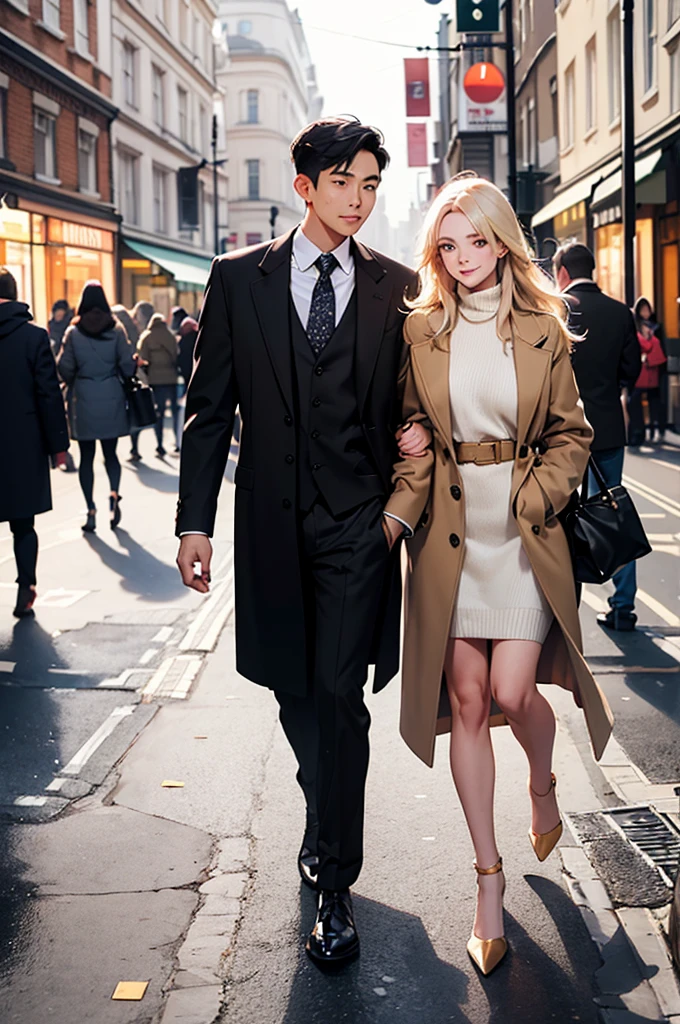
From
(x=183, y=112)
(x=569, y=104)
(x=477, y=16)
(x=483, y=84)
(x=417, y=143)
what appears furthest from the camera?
(x=417, y=143)

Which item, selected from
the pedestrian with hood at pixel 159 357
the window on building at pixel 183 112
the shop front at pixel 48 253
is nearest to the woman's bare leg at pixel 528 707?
the pedestrian with hood at pixel 159 357

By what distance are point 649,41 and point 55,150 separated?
12722 mm

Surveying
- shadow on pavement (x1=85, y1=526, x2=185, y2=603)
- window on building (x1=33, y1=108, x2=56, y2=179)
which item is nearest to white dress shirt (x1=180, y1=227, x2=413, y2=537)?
shadow on pavement (x1=85, y1=526, x2=185, y2=603)

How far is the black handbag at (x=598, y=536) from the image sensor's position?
3.89m

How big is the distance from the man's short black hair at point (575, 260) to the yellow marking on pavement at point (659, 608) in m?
2.08

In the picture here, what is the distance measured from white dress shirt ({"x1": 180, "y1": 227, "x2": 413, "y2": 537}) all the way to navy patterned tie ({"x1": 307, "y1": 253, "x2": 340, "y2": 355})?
0.04 ft

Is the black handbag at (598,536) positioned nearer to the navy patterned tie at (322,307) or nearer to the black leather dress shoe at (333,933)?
the navy patterned tie at (322,307)

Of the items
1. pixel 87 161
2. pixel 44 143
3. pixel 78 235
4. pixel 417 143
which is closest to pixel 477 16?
pixel 44 143

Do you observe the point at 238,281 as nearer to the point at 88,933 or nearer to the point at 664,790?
the point at 88,933

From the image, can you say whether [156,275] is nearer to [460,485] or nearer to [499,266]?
[499,266]

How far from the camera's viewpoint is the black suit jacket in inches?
292

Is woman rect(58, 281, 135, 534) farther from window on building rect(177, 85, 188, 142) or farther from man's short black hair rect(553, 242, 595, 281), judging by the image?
window on building rect(177, 85, 188, 142)

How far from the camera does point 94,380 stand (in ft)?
38.1

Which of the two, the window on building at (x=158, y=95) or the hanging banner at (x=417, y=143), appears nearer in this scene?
the window on building at (x=158, y=95)
